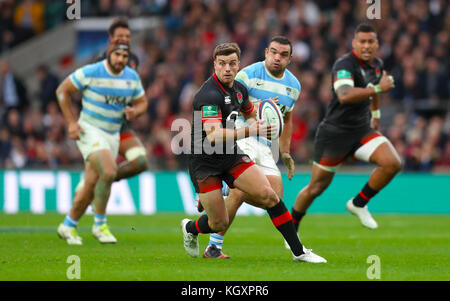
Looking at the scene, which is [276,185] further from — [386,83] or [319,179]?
[386,83]

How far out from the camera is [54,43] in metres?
23.9

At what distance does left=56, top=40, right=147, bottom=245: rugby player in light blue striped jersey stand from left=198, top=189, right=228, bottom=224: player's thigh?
2.65 meters

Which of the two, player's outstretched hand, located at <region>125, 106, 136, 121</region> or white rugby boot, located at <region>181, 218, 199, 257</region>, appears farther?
player's outstretched hand, located at <region>125, 106, 136, 121</region>

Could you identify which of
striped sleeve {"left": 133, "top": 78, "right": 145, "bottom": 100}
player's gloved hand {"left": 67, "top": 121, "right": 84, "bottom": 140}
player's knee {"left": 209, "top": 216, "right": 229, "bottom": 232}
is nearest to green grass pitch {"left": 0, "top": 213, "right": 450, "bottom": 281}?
player's knee {"left": 209, "top": 216, "right": 229, "bottom": 232}

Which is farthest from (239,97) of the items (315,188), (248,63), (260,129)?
(248,63)

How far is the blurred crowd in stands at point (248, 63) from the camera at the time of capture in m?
18.6

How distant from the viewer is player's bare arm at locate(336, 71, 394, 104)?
10.4m

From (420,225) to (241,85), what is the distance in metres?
7.10

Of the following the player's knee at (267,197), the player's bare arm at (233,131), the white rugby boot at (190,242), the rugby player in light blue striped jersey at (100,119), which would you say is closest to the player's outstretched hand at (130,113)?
the rugby player in light blue striped jersey at (100,119)

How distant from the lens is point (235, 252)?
997 centimetres

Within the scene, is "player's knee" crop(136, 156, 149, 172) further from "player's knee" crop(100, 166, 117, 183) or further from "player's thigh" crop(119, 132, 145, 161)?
"player's knee" crop(100, 166, 117, 183)

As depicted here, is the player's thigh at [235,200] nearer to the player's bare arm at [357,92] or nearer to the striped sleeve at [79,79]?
the player's bare arm at [357,92]

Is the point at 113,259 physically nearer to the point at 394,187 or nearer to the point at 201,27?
the point at 394,187
